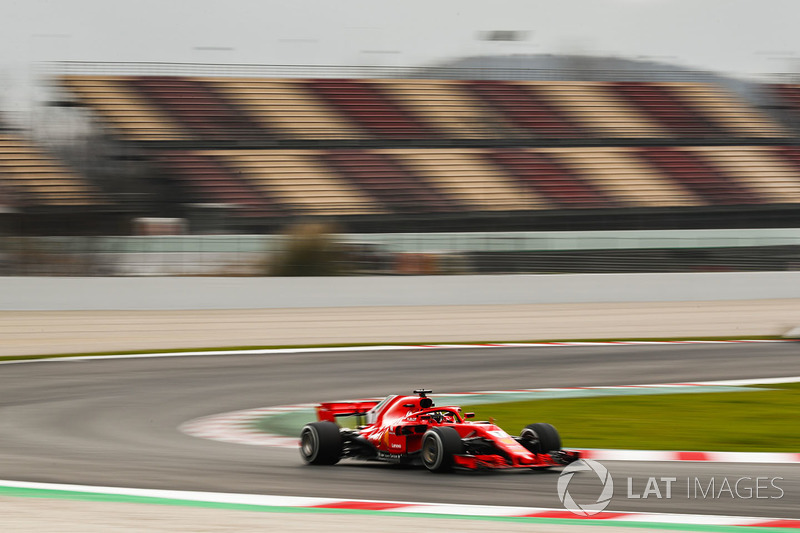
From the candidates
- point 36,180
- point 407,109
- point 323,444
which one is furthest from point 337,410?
point 407,109

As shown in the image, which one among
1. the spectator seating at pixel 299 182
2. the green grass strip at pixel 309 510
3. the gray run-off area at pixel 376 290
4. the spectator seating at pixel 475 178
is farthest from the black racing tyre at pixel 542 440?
the spectator seating at pixel 299 182

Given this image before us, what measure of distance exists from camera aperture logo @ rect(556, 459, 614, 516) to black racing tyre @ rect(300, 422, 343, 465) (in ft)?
4.93

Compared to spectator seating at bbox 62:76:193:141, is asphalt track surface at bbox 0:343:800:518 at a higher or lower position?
lower

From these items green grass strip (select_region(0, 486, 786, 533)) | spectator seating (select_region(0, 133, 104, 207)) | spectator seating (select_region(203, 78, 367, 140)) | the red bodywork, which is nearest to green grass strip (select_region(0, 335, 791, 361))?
spectator seating (select_region(0, 133, 104, 207))

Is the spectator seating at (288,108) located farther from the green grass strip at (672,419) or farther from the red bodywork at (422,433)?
the red bodywork at (422,433)

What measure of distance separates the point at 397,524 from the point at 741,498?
175 cm

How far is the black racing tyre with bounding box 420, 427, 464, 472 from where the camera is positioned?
589 centimetres

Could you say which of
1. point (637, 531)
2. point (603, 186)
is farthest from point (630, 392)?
point (603, 186)

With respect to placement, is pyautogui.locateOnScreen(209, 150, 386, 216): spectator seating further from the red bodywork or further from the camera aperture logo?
the camera aperture logo

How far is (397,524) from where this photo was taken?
455cm

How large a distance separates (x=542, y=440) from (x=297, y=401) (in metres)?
4.88

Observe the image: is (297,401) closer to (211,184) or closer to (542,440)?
(542,440)

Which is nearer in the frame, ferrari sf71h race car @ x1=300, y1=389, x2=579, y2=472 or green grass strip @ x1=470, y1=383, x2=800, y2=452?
ferrari sf71h race car @ x1=300, y1=389, x2=579, y2=472

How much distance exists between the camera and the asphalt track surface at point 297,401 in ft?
18.1
